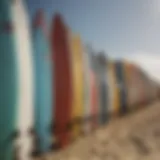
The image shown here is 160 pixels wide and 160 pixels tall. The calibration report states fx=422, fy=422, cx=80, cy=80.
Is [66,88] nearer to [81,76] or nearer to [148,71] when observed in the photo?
[81,76]

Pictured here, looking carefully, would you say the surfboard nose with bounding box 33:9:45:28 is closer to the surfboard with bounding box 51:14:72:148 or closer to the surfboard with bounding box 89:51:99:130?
the surfboard with bounding box 51:14:72:148

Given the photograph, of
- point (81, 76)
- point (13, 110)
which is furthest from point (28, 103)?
point (81, 76)

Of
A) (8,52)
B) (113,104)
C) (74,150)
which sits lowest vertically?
(74,150)

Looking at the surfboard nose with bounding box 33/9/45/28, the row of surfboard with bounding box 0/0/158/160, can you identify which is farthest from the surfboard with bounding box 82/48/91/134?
the surfboard nose with bounding box 33/9/45/28

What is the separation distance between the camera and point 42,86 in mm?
1002

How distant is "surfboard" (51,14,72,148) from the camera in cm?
101

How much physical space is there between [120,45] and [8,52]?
0.28 metres

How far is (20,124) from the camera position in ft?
3.23

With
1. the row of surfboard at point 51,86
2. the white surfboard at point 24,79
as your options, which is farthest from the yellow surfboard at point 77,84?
the white surfboard at point 24,79

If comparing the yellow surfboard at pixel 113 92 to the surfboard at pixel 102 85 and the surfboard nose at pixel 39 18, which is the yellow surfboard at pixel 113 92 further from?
the surfboard nose at pixel 39 18

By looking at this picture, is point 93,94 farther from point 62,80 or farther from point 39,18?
point 39,18

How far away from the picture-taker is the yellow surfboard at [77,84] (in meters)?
1.02

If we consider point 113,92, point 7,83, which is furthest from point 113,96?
point 7,83

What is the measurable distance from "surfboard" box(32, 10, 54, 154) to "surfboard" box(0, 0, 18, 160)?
0.05 meters
